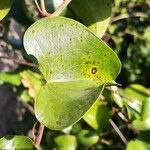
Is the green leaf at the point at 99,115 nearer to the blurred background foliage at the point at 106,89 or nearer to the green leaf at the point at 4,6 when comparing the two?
the blurred background foliage at the point at 106,89

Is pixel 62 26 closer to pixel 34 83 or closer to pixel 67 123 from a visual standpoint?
pixel 67 123

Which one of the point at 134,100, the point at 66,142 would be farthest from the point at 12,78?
the point at 134,100

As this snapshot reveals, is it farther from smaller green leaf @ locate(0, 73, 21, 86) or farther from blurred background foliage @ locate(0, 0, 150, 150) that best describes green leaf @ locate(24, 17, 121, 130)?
smaller green leaf @ locate(0, 73, 21, 86)

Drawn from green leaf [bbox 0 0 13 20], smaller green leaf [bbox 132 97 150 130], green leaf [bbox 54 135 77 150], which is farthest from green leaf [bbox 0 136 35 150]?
green leaf [bbox 54 135 77 150]

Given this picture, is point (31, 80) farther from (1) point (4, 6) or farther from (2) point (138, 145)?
(1) point (4, 6)

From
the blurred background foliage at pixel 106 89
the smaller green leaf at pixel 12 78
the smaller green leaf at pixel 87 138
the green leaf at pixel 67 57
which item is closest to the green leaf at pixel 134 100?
the blurred background foliage at pixel 106 89

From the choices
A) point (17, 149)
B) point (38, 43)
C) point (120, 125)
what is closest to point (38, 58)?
point (38, 43)
